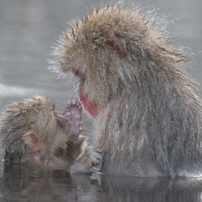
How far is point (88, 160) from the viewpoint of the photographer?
14.9ft

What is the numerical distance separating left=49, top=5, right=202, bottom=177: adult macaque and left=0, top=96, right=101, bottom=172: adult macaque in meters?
0.21

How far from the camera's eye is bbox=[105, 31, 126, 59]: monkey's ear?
4516 millimetres

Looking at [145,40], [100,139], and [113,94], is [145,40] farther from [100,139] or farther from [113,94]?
[100,139]

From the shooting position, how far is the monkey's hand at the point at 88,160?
448 cm

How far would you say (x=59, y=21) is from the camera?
9375 millimetres

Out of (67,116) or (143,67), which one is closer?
(143,67)

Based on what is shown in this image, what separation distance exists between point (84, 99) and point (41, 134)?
0.42 metres

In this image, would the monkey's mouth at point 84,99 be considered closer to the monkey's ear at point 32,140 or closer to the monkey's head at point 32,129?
the monkey's head at point 32,129

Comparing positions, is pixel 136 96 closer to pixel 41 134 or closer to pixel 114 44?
pixel 114 44

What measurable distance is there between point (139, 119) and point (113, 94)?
0.91 feet

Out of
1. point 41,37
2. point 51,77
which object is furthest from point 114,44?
point 41,37

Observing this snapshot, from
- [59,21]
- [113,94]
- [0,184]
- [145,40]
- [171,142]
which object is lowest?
[0,184]

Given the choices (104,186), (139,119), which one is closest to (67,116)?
(139,119)

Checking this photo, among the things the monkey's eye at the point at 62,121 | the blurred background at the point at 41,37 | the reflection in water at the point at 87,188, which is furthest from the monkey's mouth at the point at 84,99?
the blurred background at the point at 41,37
